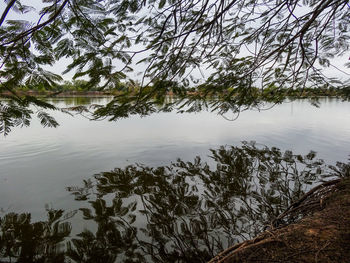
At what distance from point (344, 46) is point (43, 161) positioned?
689 cm

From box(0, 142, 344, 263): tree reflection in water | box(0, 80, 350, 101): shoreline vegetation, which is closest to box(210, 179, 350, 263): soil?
box(0, 142, 344, 263): tree reflection in water

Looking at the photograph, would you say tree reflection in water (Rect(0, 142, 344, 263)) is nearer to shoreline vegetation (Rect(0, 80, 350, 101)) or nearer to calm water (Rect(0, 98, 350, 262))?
calm water (Rect(0, 98, 350, 262))

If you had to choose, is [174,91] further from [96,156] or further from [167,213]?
[96,156]

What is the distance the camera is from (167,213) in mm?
2863

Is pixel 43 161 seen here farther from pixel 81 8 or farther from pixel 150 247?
pixel 81 8

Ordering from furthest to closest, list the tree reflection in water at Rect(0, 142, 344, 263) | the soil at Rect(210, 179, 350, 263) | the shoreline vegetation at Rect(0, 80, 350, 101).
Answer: the tree reflection in water at Rect(0, 142, 344, 263)
the shoreline vegetation at Rect(0, 80, 350, 101)
the soil at Rect(210, 179, 350, 263)

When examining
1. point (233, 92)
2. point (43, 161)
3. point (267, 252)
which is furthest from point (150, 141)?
point (267, 252)

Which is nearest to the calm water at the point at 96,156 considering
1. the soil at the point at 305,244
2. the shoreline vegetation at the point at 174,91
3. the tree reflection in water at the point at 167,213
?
the tree reflection in water at the point at 167,213

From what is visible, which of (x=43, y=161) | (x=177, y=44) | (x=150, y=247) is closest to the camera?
(x=177, y=44)

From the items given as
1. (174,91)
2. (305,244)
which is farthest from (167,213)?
(305,244)

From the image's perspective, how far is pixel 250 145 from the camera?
7.25 meters

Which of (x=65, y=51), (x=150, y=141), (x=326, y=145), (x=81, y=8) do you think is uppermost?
(x=81, y=8)

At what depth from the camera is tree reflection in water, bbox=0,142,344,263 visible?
213 centimetres

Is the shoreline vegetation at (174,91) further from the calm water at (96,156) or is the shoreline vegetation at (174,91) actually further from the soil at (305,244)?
the calm water at (96,156)
